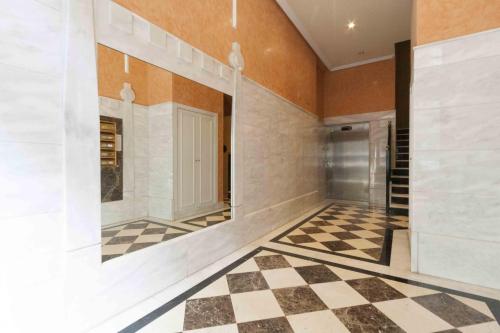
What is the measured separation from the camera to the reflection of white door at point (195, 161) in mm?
2453

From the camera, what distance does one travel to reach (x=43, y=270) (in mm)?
1276

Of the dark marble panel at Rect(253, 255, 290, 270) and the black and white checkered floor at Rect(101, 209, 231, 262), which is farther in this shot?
the dark marble panel at Rect(253, 255, 290, 270)

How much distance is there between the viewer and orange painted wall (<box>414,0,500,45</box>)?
1.98m

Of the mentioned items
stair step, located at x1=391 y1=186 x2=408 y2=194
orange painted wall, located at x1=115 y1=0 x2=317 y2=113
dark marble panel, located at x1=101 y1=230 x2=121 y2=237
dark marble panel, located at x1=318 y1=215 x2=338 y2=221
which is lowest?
dark marble panel, located at x1=318 y1=215 x2=338 y2=221

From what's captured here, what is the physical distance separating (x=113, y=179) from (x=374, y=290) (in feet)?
7.69

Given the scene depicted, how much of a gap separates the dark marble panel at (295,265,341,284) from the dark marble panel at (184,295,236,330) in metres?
0.79

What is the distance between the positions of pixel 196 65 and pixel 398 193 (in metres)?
4.60

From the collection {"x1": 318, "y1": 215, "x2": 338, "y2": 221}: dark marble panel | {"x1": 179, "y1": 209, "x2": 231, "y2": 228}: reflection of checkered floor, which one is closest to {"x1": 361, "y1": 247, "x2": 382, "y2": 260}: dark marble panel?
{"x1": 318, "y1": 215, "x2": 338, "y2": 221}: dark marble panel

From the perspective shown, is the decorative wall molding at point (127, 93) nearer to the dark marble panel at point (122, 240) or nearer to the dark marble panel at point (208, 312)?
the dark marble panel at point (122, 240)

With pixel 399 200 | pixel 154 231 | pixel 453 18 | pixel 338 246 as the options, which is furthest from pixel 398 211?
pixel 154 231

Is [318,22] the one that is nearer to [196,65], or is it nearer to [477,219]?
[196,65]

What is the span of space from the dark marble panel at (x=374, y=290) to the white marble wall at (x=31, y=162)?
215 centimetres

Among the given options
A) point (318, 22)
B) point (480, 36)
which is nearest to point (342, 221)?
point (480, 36)

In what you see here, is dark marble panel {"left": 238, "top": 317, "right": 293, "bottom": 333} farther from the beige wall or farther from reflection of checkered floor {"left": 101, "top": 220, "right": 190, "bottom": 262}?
the beige wall
